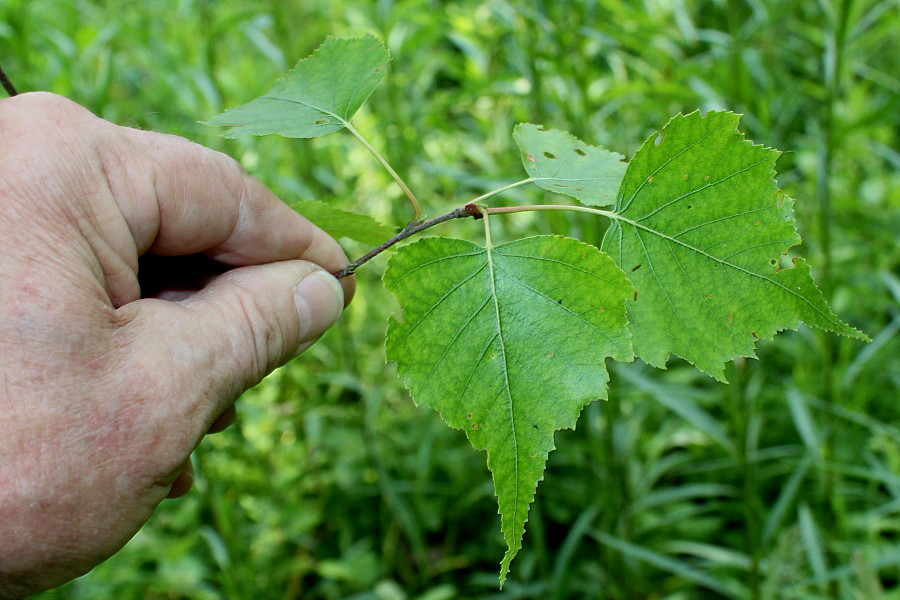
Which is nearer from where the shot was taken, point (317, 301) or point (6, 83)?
point (6, 83)

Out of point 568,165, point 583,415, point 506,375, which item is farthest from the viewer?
point 583,415

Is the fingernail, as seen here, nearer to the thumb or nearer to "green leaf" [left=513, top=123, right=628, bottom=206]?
the thumb

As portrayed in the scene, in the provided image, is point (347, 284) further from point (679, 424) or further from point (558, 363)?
point (679, 424)

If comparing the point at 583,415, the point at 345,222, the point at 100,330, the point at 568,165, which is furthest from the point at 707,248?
the point at 583,415

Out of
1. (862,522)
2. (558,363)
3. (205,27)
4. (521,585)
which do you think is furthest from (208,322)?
(862,522)

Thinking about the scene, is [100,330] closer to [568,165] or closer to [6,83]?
[6,83]

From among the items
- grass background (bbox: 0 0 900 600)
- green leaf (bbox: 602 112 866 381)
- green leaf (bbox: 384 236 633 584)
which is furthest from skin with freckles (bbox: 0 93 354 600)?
grass background (bbox: 0 0 900 600)

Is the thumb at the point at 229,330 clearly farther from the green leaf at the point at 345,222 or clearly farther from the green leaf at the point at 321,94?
the green leaf at the point at 321,94
